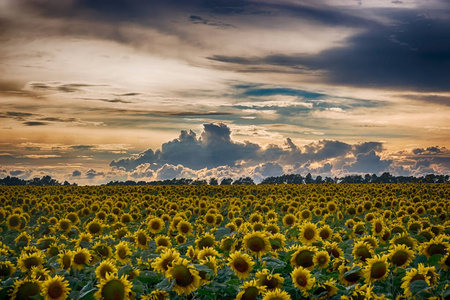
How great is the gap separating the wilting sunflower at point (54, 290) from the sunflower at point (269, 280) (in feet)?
9.06

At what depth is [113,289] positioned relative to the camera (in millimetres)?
6000

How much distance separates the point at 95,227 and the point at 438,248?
30.2 feet

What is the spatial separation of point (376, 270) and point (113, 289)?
3796 millimetres

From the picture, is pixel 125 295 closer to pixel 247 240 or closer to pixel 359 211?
pixel 247 240

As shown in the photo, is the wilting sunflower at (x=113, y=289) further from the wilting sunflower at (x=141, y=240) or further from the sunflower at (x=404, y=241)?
the sunflower at (x=404, y=241)

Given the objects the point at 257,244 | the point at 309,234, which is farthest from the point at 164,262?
the point at 309,234

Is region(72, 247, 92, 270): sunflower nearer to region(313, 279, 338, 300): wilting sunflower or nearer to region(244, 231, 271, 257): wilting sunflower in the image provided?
region(244, 231, 271, 257): wilting sunflower

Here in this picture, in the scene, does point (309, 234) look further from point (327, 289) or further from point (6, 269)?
point (6, 269)

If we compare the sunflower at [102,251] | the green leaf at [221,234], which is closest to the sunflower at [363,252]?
the green leaf at [221,234]

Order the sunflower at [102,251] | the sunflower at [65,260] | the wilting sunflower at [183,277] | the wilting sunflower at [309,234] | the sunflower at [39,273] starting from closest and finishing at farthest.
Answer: the wilting sunflower at [183,277]
the sunflower at [39,273]
the sunflower at [65,260]
the sunflower at [102,251]
the wilting sunflower at [309,234]

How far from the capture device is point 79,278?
7906mm

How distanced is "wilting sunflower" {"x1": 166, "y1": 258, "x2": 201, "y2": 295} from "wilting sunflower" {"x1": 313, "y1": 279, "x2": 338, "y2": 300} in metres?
1.80

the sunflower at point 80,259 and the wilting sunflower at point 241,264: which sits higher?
the wilting sunflower at point 241,264

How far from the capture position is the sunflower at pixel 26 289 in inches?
263
